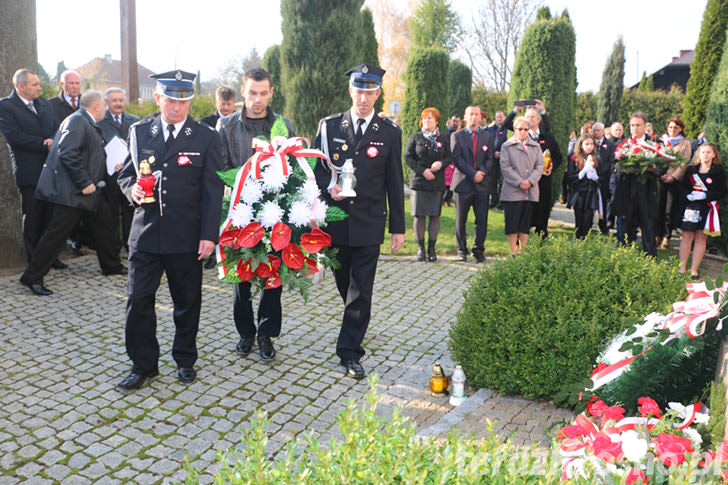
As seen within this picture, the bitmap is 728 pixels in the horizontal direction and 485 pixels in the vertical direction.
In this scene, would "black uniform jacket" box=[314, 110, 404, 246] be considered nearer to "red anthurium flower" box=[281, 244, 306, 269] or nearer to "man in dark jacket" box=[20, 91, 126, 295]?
"red anthurium flower" box=[281, 244, 306, 269]

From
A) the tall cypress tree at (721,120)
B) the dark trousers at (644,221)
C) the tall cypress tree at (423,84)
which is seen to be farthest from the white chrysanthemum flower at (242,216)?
the tall cypress tree at (423,84)

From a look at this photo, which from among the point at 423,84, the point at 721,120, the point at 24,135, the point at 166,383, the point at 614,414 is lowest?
the point at 166,383

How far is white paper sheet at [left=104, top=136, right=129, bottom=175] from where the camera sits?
7852 mm

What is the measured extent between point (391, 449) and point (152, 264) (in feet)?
10.5

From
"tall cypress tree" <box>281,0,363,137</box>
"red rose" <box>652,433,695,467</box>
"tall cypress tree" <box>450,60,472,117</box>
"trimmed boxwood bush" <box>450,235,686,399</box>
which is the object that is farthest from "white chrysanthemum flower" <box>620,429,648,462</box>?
"tall cypress tree" <box>450,60,472,117</box>

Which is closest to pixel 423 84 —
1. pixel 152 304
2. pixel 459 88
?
pixel 459 88

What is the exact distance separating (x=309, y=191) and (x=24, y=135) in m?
4.76

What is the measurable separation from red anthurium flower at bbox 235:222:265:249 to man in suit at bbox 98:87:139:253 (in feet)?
13.9

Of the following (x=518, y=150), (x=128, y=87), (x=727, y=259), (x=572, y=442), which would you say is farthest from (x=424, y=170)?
A: (x=128, y=87)

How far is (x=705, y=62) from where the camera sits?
13078mm

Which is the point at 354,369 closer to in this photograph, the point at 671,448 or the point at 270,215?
the point at 270,215

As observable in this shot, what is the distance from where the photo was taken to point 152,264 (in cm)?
470

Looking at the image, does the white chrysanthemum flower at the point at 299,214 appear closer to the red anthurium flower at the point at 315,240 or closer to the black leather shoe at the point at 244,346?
the red anthurium flower at the point at 315,240

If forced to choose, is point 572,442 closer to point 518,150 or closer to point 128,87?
point 518,150
